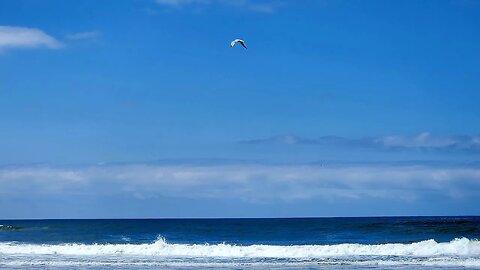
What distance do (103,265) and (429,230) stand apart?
93.5 feet

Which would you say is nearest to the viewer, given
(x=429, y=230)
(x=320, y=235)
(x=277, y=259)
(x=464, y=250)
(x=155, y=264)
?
(x=155, y=264)

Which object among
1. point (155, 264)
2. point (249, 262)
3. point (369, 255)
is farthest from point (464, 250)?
point (155, 264)

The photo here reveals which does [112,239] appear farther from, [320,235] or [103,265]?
Result: [103,265]

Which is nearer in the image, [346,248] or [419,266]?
[419,266]

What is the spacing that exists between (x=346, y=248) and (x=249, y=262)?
23.2 ft

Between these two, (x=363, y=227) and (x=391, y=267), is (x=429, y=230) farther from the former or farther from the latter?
(x=391, y=267)

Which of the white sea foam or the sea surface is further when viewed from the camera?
the white sea foam

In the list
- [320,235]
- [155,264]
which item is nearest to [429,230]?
[320,235]

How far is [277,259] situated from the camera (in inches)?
1316

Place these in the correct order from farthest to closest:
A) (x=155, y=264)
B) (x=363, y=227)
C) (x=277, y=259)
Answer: (x=363, y=227) < (x=277, y=259) < (x=155, y=264)

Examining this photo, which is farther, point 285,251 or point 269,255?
point 285,251

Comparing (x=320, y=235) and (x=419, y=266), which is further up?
(x=320, y=235)

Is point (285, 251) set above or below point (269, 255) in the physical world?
above

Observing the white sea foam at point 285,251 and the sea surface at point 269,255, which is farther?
the white sea foam at point 285,251
